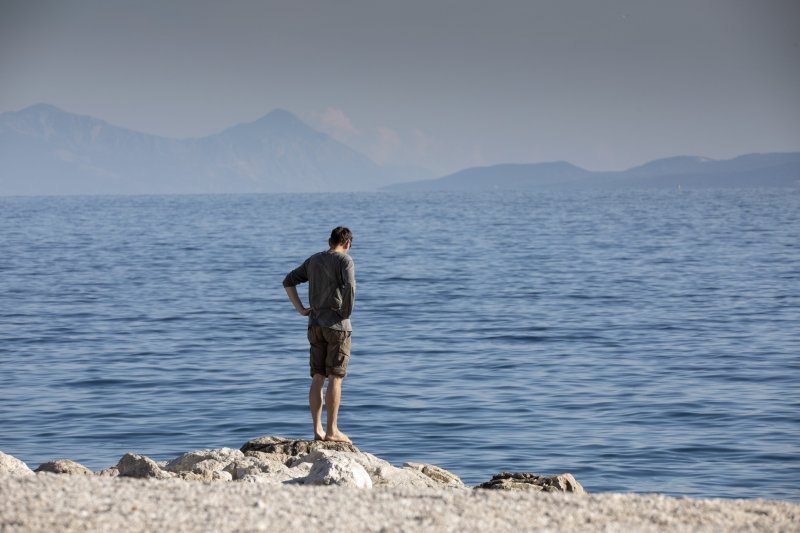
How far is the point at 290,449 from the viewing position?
1145cm

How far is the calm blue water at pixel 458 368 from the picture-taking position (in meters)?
14.1

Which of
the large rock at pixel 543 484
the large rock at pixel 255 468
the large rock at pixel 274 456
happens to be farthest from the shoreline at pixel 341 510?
the large rock at pixel 274 456

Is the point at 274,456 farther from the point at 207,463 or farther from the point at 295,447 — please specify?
the point at 207,463

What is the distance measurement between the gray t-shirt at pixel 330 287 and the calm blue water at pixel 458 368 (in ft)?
9.21

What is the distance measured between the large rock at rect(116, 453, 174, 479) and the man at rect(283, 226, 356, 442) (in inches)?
78.3

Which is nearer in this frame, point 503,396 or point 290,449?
point 290,449

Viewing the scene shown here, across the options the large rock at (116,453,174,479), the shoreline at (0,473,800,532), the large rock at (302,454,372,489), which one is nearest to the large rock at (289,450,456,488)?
the large rock at (302,454,372,489)

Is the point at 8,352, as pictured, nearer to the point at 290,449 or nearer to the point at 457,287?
the point at 290,449

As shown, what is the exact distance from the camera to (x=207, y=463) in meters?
10.5

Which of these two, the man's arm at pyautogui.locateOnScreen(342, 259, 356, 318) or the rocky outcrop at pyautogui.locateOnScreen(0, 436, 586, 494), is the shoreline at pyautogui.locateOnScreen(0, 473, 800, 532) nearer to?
the rocky outcrop at pyautogui.locateOnScreen(0, 436, 586, 494)

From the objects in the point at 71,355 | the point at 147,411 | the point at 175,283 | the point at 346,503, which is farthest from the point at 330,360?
the point at 175,283

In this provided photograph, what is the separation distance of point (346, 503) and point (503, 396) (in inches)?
390

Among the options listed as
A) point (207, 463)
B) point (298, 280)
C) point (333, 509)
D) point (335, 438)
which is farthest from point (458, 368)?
point (333, 509)

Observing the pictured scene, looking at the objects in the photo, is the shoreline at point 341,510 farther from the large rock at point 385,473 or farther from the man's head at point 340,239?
the man's head at point 340,239
